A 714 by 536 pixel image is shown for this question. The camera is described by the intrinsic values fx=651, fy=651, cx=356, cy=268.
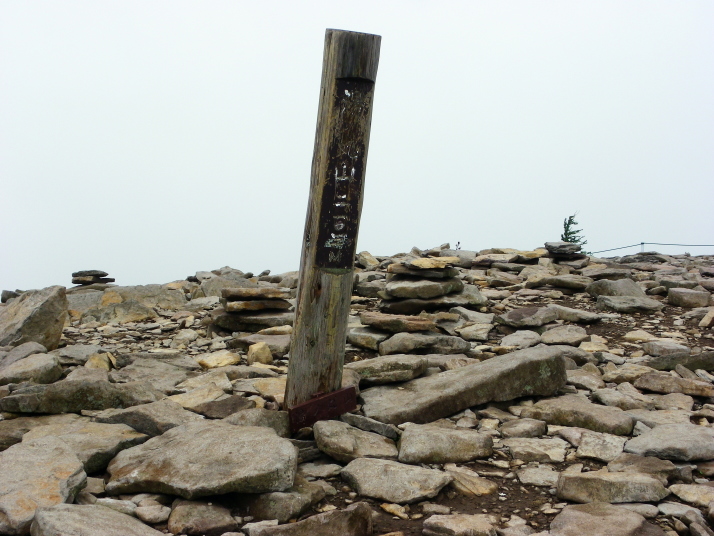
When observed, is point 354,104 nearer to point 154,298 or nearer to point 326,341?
point 326,341

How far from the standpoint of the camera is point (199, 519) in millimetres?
3963

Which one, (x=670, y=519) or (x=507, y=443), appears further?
(x=507, y=443)

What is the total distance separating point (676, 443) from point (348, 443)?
2.48m

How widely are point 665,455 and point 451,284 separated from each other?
5.59 m

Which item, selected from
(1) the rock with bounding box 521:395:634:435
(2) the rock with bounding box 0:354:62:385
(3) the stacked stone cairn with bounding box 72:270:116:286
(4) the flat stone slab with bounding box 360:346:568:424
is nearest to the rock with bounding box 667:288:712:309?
(4) the flat stone slab with bounding box 360:346:568:424

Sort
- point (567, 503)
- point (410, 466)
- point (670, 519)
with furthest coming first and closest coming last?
point (410, 466) → point (567, 503) → point (670, 519)

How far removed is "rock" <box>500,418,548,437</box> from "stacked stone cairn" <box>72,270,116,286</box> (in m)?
12.8

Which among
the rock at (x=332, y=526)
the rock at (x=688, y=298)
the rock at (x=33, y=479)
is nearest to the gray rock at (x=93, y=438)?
the rock at (x=33, y=479)

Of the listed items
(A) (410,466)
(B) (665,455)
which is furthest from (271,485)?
(B) (665,455)

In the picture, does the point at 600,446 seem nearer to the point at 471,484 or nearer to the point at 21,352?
the point at 471,484

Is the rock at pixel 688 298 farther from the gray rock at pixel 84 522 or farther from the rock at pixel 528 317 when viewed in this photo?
the gray rock at pixel 84 522

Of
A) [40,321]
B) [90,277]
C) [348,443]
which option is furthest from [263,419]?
[90,277]

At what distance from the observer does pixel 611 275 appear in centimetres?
1254

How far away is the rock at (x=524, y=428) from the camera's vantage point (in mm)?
5461
